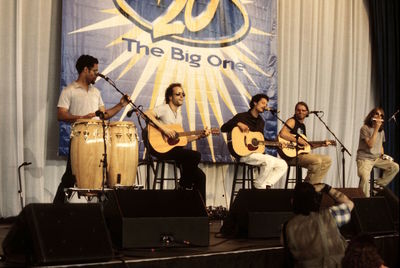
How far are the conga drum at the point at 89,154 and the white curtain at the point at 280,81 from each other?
49.8 inches

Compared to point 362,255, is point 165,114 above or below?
above

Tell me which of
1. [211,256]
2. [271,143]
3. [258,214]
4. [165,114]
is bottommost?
[211,256]

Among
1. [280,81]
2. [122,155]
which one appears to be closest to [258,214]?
[122,155]

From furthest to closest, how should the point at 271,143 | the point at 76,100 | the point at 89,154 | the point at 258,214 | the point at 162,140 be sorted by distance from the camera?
the point at 271,143, the point at 162,140, the point at 76,100, the point at 89,154, the point at 258,214

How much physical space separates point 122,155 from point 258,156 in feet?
6.88

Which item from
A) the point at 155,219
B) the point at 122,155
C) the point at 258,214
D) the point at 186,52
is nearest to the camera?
the point at 155,219

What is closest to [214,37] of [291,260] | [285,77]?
[285,77]

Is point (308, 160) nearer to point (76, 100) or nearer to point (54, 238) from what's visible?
point (76, 100)

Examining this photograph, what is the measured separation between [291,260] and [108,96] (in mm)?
3559

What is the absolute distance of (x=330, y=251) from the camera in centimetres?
352

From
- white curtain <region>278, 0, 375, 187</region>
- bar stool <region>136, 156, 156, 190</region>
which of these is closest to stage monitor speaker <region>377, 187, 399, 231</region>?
bar stool <region>136, 156, 156, 190</region>

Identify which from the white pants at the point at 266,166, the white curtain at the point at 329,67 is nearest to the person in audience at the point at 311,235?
the white pants at the point at 266,166

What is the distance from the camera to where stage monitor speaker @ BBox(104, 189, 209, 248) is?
146 inches

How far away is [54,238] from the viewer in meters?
3.09
